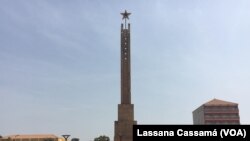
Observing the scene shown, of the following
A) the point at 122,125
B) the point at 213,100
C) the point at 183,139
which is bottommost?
the point at 183,139

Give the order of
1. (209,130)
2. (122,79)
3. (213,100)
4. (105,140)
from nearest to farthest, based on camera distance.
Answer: (209,130) → (122,79) → (105,140) → (213,100)

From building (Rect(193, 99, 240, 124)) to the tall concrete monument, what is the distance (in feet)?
208

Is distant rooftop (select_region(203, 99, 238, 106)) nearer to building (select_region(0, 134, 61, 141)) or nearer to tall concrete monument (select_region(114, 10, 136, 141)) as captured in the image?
building (select_region(0, 134, 61, 141))

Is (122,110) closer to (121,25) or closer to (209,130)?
(121,25)

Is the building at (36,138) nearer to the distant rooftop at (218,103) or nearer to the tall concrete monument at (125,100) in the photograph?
the distant rooftop at (218,103)

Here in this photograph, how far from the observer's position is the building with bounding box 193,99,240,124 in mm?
119819

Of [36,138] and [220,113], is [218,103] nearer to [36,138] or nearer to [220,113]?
[220,113]

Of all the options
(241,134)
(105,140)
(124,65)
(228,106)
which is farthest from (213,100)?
(241,134)

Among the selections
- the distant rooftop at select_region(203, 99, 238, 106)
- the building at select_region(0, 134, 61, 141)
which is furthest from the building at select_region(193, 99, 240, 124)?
the building at select_region(0, 134, 61, 141)

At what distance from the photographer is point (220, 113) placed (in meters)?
121

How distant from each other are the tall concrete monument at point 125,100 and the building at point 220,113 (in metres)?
63.3

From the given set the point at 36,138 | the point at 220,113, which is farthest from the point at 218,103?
the point at 36,138

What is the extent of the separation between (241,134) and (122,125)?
49954 mm

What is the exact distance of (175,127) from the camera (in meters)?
13.5
